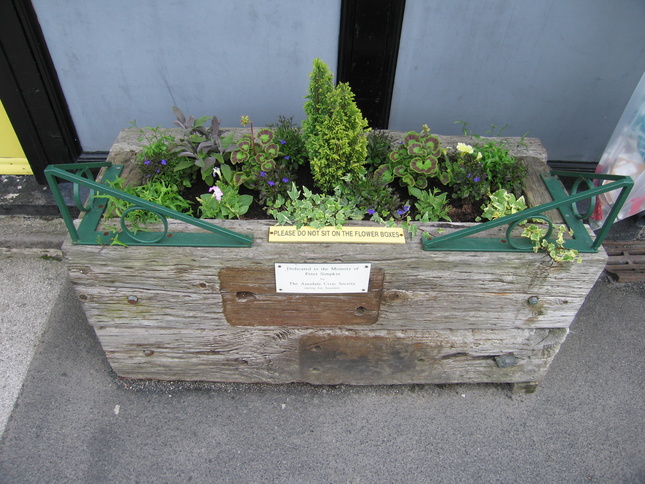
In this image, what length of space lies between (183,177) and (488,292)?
1504 mm

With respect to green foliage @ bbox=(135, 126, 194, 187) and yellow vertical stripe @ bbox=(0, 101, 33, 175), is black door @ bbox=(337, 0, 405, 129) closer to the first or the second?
green foliage @ bbox=(135, 126, 194, 187)

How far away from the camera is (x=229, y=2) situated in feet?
8.91

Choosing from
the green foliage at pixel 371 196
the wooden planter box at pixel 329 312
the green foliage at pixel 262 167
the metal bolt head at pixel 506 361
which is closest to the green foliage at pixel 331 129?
the green foliage at pixel 371 196

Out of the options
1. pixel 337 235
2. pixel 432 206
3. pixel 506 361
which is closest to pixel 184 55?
pixel 337 235

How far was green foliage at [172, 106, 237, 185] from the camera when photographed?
2.36m

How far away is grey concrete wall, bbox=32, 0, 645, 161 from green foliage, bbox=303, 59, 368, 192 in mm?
817

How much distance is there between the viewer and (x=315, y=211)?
83.4 inches

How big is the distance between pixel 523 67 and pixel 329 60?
1147 millimetres

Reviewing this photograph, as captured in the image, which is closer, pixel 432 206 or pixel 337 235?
pixel 337 235

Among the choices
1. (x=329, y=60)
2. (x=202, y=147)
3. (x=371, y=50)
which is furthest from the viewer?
(x=329, y=60)

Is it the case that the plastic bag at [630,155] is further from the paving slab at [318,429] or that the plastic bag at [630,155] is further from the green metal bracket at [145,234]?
the green metal bracket at [145,234]

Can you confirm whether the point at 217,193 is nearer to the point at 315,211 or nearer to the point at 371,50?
the point at 315,211

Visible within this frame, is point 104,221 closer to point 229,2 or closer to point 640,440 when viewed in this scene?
point 229,2

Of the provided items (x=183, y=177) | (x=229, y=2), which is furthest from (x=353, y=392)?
(x=229, y=2)
